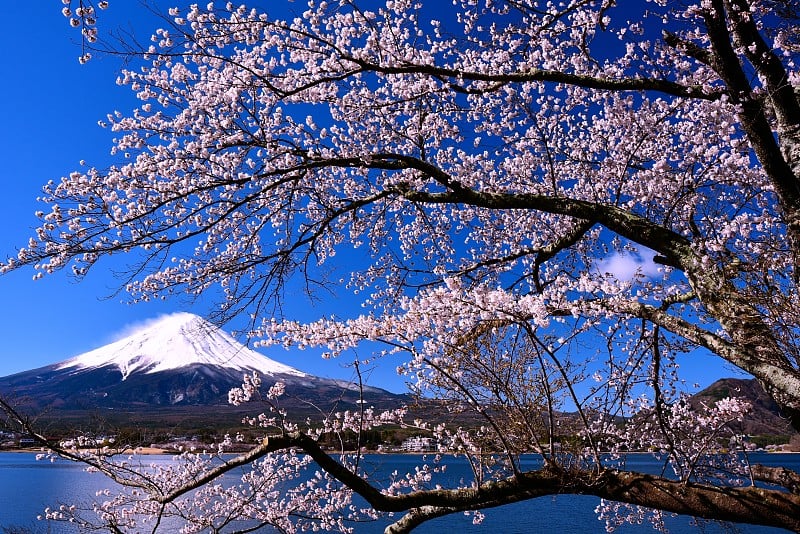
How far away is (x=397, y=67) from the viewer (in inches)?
201

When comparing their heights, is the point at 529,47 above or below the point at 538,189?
above

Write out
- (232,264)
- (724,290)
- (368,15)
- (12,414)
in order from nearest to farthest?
→ (724,290) < (12,414) < (368,15) < (232,264)

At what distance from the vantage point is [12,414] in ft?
14.1

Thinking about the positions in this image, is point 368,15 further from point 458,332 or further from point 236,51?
point 458,332

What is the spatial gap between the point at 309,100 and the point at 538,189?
3107 millimetres

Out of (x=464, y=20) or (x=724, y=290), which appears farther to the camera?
(x=464, y=20)

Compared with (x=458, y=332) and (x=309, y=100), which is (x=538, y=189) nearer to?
(x=309, y=100)

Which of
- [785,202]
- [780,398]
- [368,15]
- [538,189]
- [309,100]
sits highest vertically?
[368,15]

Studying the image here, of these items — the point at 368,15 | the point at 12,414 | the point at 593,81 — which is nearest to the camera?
the point at 12,414

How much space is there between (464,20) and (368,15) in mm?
1439

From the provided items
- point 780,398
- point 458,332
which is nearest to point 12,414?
point 458,332

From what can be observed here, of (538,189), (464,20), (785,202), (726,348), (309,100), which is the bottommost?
(726,348)

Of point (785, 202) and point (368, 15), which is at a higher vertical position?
point (368, 15)

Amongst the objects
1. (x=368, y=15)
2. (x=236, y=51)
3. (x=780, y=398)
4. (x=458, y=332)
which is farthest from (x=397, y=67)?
(x=780, y=398)
